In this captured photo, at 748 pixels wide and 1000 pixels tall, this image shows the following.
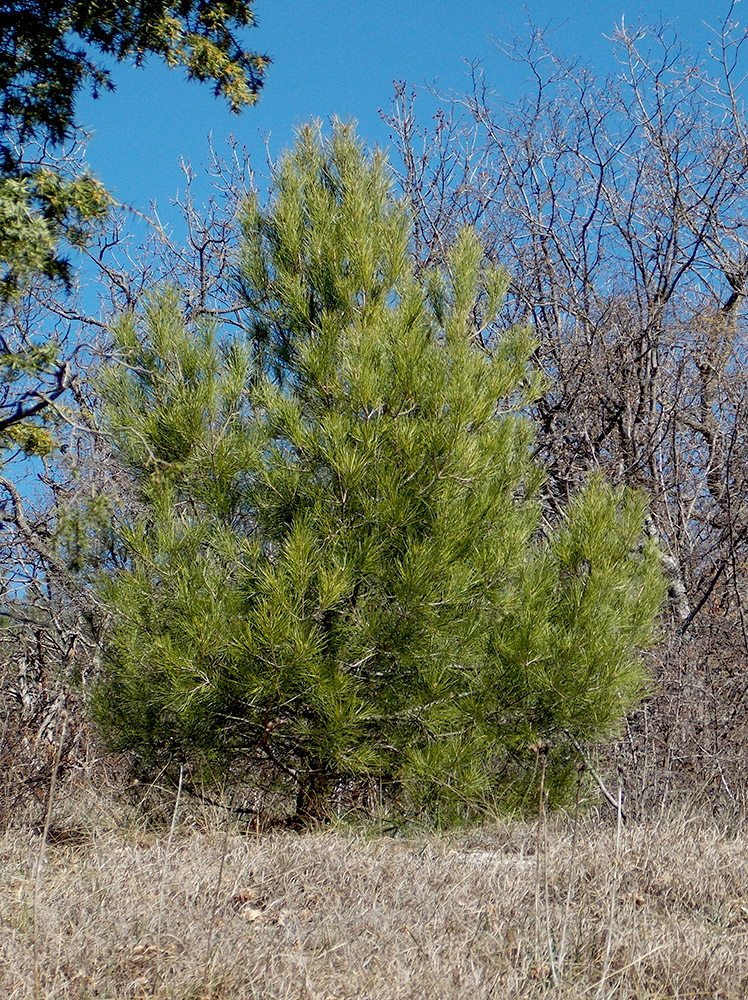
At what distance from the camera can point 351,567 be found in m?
5.82

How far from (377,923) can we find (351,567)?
299 cm

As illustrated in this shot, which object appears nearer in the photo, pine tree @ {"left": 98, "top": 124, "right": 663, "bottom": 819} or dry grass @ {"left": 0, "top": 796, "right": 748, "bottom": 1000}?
dry grass @ {"left": 0, "top": 796, "right": 748, "bottom": 1000}

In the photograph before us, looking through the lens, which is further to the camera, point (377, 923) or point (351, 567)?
point (351, 567)

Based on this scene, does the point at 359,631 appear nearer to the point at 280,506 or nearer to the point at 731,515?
the point at 280,506

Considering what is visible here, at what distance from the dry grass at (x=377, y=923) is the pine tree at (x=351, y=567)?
1749 mm

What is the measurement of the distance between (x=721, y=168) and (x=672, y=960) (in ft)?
32.7

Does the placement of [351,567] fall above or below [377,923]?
above

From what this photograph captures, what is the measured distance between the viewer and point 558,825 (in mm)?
5977

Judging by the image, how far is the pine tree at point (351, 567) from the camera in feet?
19.2

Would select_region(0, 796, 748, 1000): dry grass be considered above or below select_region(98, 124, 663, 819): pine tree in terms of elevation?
below

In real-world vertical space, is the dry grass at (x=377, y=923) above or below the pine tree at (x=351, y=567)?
below

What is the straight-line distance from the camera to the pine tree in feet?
19.2

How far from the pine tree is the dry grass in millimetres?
1749

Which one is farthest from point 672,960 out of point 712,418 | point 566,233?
point 566,233
